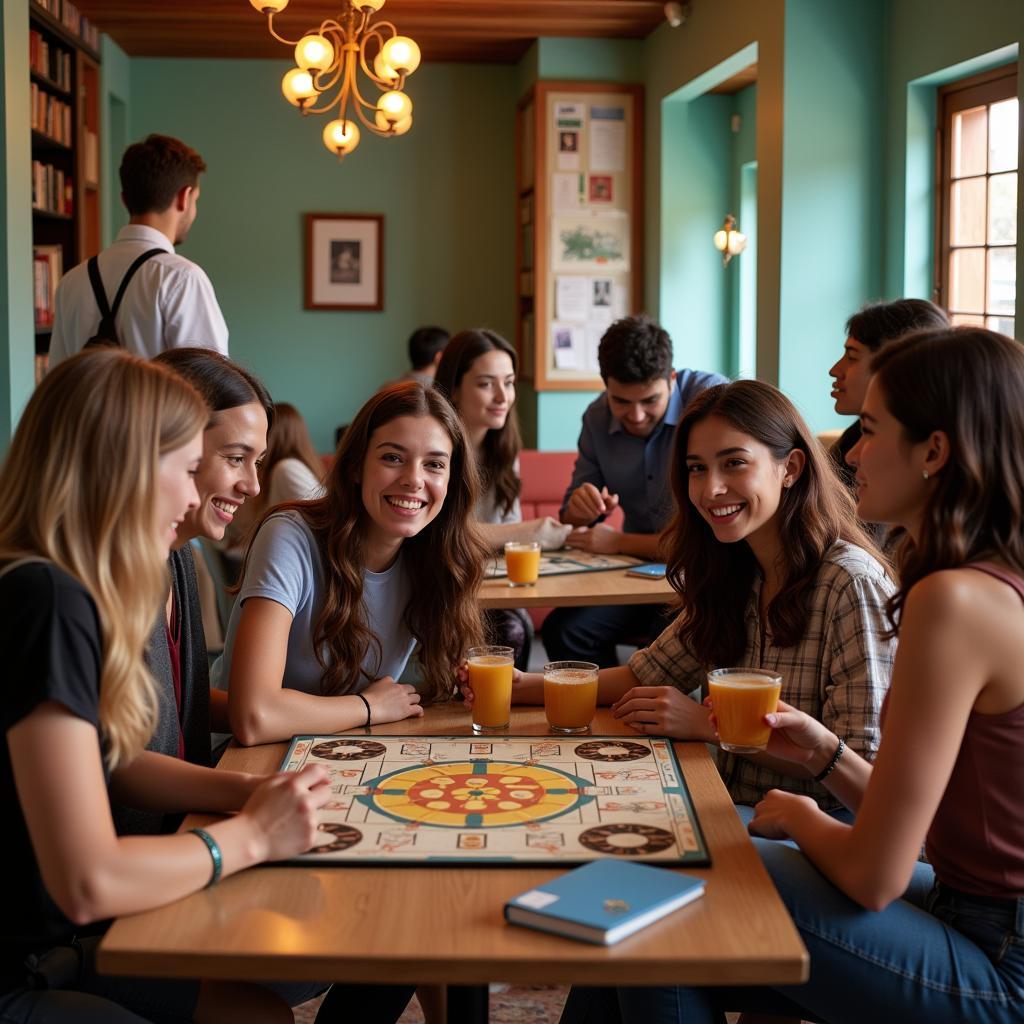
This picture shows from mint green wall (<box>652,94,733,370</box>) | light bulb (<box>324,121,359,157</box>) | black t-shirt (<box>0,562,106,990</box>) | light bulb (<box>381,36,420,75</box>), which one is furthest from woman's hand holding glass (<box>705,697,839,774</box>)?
mint green wall (<box>652,94,733,370</box>)

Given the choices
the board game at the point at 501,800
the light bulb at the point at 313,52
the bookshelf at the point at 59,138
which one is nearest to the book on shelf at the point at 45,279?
the bookshelf at the point at 59,138

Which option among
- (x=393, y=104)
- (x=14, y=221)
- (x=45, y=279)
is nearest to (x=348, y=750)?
(x=14, y=221)

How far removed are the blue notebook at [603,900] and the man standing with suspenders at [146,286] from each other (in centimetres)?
287

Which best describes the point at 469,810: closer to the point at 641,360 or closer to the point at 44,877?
the point at 44,877

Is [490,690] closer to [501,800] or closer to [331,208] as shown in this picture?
[501,800]

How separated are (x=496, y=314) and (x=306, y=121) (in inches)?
69.5

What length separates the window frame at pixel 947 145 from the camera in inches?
187

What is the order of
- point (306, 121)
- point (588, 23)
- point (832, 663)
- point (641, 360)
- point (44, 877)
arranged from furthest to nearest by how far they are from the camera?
1. point (306, 121)
2. point (588, 23)
3. point (641, 360)
4. point (832, 663)
5. point (44, 877)

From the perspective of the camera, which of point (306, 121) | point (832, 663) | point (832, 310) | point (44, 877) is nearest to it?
point (44, 877)

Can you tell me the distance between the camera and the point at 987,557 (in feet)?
4.90

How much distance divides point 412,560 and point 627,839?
978 mm

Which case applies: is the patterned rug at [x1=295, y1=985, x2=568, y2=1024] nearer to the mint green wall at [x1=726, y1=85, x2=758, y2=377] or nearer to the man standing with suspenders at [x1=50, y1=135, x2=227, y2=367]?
the man standing with suspenders at [x1=50, y1=135, x2=227, y2=367]

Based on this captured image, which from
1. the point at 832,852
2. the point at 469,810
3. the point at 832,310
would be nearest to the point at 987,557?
the point at 832,852

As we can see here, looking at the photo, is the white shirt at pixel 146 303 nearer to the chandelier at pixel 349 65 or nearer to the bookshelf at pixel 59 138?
the chandelier at pixel 349 65
